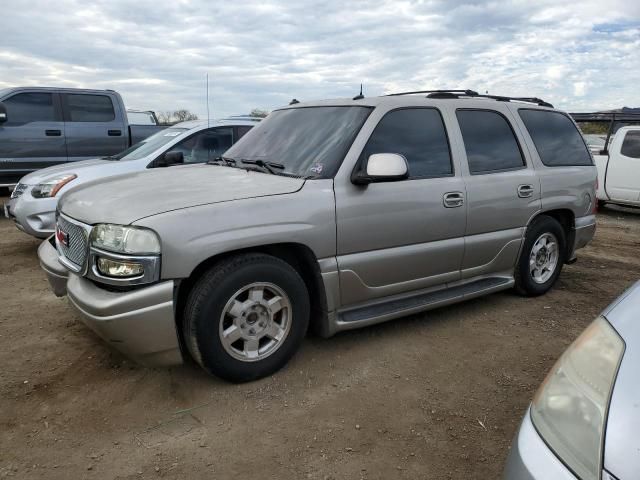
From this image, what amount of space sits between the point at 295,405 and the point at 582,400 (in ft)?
6.09

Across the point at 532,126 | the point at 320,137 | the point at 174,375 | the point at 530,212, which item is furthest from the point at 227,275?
the point at 532,126

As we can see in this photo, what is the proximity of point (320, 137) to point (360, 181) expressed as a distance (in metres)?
0.56

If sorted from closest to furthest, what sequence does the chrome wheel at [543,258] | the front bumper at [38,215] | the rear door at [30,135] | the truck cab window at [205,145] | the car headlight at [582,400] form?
the car headlight at [582,400], the chrome wheel at [543,258], the front bumper at [38,215], the truck cab window at [205,145], the rear door at [30,135]

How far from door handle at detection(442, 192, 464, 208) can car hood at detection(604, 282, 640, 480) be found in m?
2.39

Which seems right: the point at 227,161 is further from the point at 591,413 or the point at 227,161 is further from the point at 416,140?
the point at 591,413

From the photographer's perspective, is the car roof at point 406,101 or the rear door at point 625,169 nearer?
the car roof at point 406,101

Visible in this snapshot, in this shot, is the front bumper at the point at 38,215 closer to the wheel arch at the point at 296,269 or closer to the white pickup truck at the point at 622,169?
the wheel arch at the point at 296,269

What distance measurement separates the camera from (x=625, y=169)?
395 inches

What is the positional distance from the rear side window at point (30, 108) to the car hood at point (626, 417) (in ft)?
31.1

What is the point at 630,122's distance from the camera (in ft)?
42.1

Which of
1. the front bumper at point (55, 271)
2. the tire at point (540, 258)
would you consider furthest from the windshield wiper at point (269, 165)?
the tire at point (540, 258)

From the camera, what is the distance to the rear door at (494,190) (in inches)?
162

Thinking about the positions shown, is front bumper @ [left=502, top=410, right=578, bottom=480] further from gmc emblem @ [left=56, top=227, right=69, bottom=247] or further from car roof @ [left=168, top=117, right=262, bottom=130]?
car roof @ [left=168, top=117, right=262, bottom=130]

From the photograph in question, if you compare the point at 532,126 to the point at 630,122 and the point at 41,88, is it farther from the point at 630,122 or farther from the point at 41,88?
the point at 630,122
